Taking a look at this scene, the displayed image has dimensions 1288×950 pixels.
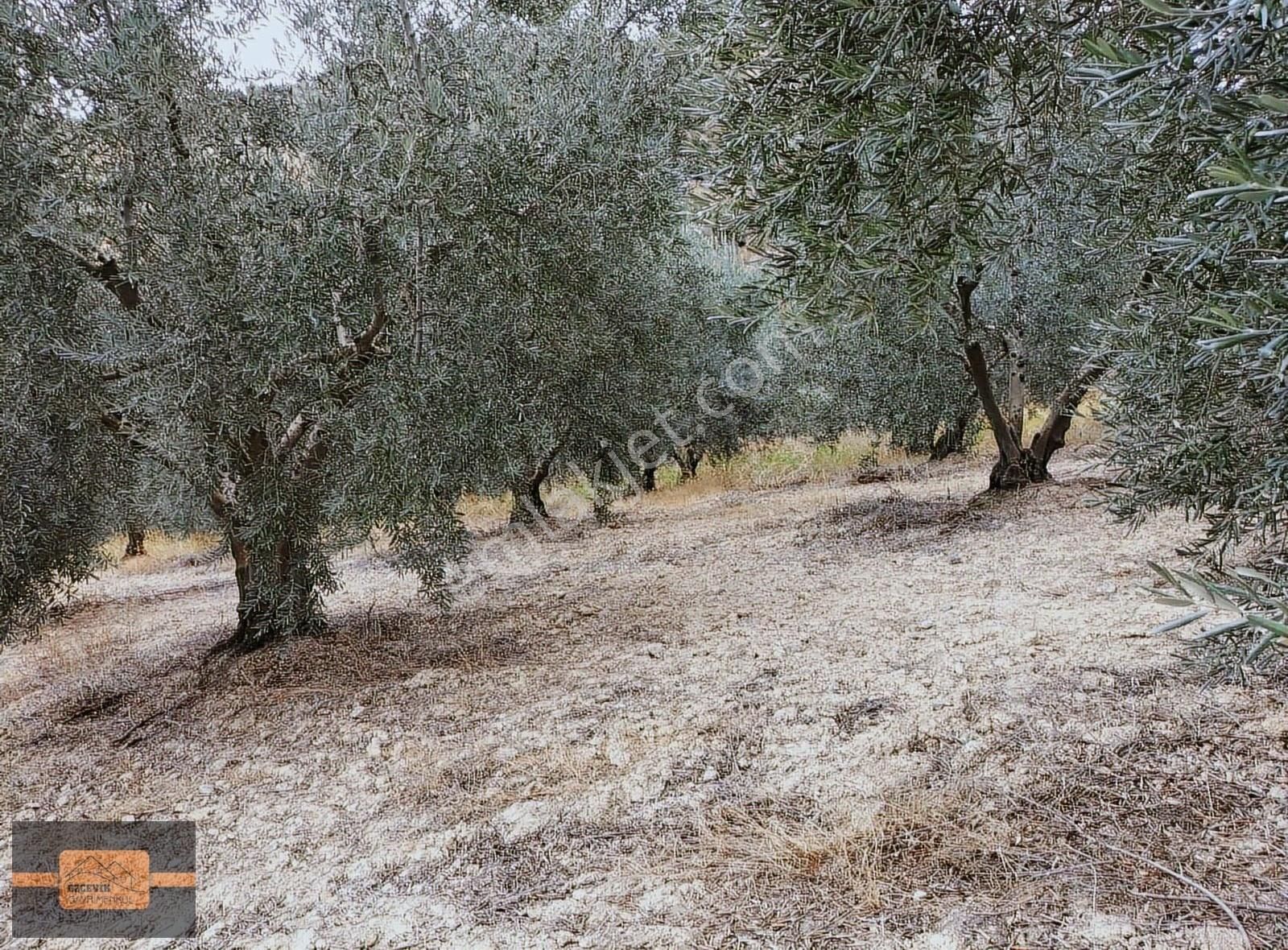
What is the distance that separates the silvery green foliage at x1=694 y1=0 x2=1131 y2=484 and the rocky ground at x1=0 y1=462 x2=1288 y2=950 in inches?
80.2

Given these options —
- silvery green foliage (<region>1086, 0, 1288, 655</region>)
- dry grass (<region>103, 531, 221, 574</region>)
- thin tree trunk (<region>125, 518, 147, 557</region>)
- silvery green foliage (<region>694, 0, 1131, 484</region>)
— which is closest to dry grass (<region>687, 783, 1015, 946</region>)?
silvery green foliage (<region>1086, 0, 1288, 655</region>)

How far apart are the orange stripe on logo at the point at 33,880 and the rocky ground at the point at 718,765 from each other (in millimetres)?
392

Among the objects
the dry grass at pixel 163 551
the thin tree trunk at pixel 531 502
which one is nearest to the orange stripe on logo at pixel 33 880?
the thin tree trunk at pixel 531 502

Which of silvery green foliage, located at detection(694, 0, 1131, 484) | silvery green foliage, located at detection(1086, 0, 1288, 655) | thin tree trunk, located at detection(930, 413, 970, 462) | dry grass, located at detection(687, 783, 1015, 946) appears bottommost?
dry grass, located at detection(687, 783, 1015, 946)

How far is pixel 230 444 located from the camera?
533cm

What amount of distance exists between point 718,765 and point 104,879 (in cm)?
291

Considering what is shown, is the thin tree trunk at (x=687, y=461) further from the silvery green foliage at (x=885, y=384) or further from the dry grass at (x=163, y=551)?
the dry grass at (x=163, y=551)

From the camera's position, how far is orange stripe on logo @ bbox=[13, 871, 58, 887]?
3885 mm

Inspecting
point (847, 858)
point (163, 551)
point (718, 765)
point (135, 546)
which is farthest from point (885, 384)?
point (135, 546)

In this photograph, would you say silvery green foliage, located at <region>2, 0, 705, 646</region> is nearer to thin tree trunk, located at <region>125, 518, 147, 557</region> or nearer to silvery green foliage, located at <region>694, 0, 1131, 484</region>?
silvery green foliage, located at <region>694, 0, 1131, 484</region>

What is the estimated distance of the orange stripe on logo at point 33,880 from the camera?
388 cm

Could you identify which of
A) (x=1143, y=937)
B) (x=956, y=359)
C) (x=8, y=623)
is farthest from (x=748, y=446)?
(x=1143, y=937)

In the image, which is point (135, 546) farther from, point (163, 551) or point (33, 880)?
point (33, 880)

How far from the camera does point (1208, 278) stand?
2.81m
